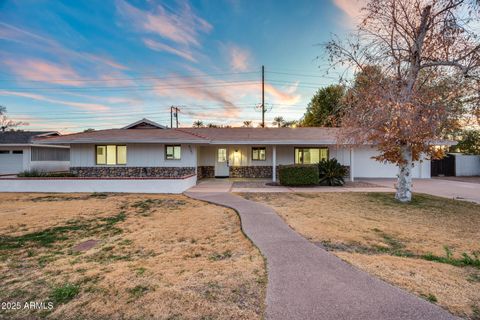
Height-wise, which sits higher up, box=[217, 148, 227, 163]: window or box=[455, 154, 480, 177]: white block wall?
box=[217, 148, 227, 163]: window

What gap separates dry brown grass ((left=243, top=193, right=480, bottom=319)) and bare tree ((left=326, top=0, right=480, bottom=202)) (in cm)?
201

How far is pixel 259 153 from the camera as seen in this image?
18094mm

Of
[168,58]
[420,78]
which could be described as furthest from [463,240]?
[168,58]

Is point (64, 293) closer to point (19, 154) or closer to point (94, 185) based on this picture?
point (94, 185)

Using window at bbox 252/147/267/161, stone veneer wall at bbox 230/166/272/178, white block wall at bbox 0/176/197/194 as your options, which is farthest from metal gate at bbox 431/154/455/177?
white block wall at bbox 0/176/197/194

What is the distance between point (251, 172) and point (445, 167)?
16838mm

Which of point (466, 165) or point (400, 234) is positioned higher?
point (466, 165)

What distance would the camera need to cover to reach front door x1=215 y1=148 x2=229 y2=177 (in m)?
18.3

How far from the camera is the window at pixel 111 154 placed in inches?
612

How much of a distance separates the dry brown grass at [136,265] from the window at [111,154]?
7.84 meters

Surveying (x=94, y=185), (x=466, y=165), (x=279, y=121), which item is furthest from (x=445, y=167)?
(x=279, y=121)

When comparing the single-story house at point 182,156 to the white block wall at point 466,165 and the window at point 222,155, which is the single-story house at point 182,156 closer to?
the window at point 222,155

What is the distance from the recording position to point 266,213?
24.1 feet

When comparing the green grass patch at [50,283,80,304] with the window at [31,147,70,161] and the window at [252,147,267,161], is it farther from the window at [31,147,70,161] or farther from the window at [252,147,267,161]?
the window at [31,147,70,161]
